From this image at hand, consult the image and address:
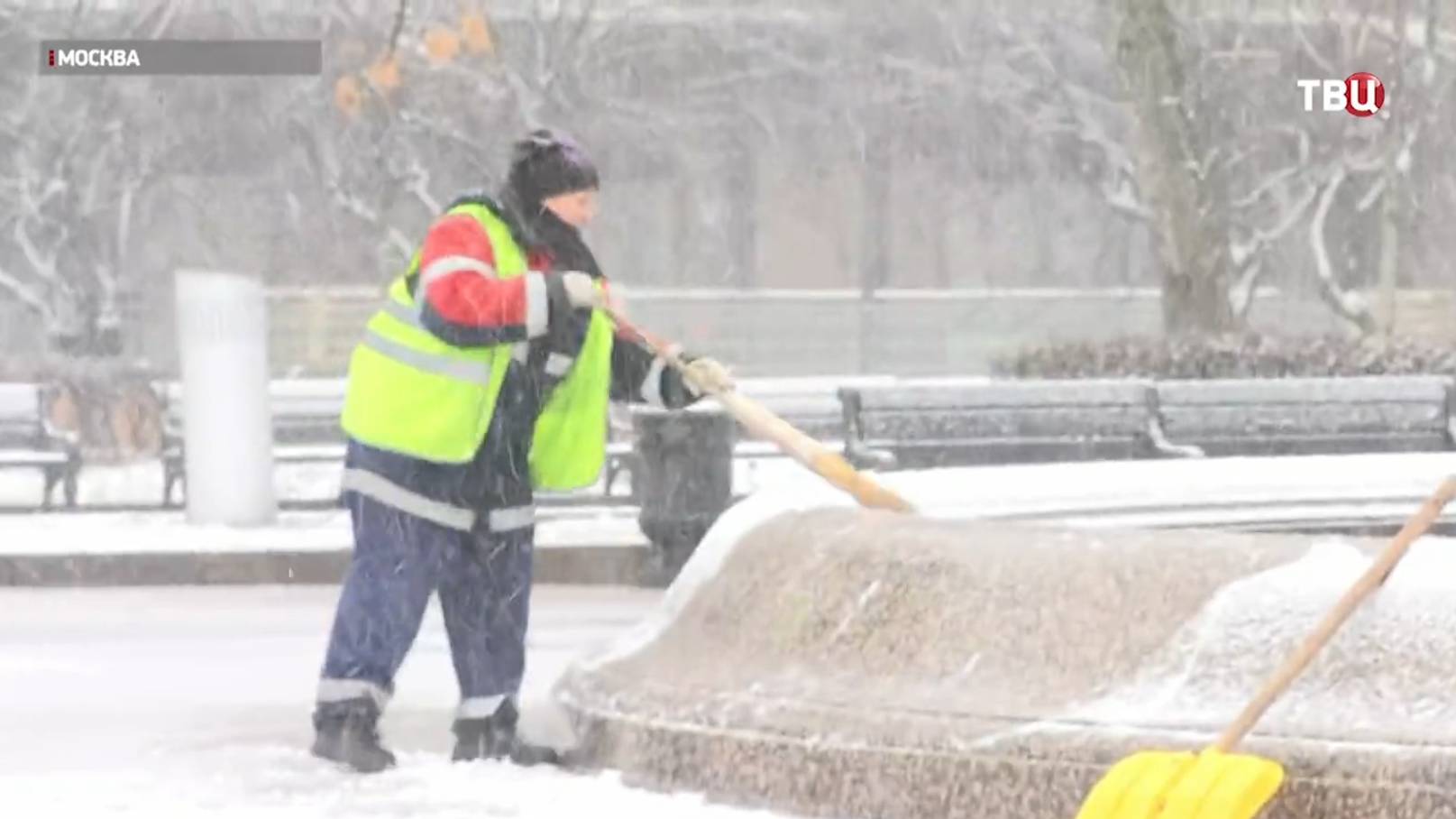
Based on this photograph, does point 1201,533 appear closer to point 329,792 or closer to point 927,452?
point 329,792

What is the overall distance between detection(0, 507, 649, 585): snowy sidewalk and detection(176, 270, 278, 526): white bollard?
0.44 ft

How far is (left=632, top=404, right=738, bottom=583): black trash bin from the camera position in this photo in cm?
895

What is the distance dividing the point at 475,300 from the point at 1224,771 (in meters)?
1.73

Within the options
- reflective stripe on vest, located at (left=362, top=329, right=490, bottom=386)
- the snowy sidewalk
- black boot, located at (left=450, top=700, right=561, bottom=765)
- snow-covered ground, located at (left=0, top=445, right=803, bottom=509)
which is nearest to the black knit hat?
reflective stripe on vest, located at (left=362, top=329, right=490, bottom=386)

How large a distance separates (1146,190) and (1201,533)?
32.0 feet

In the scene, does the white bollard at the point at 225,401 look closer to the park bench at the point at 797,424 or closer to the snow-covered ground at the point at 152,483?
the snow-covered ground at the point at 152,483

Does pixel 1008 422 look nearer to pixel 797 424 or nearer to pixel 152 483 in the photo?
pixel 797 424

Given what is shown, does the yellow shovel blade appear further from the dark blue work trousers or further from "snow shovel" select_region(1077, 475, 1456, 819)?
the dark blue work trousers

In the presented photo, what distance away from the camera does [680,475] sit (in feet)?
29.6

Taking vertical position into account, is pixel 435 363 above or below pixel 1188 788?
above

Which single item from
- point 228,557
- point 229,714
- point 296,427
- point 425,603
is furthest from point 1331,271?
point 425,603

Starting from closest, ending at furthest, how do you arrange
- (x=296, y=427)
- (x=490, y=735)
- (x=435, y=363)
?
(x=435, y=363), (x=490, y=735), (x=296, y=427)

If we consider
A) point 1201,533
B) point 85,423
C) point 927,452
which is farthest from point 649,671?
point 85,423

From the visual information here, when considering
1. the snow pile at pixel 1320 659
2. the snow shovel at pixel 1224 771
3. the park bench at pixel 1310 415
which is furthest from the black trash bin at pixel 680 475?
the snow shovel at pixel 1224 771
